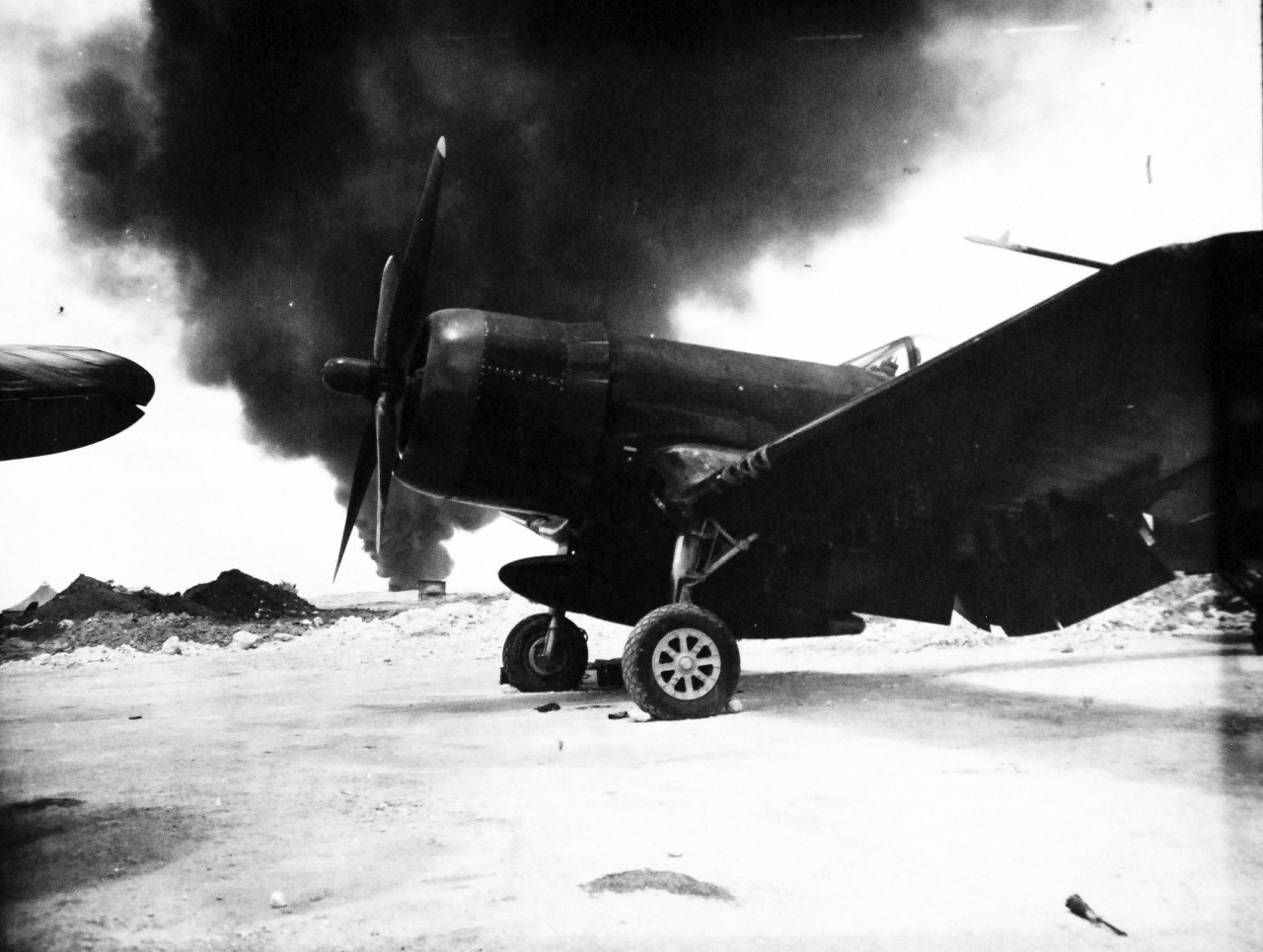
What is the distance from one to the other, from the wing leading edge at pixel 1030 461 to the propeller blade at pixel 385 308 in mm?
2104

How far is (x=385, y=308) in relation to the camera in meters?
4.84

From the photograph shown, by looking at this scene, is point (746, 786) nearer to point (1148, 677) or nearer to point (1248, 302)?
point (1248, 302)

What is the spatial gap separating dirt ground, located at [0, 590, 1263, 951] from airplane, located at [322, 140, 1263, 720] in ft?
2.29

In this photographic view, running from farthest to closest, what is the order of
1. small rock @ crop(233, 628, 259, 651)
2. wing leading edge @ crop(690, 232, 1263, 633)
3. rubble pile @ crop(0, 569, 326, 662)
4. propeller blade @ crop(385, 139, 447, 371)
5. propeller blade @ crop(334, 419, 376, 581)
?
small rock @ crop(233, 628, 259, 651), rubble pile @ crop(0, 569, 326, 662), propeller blade @ crop(334, 419, 376, 581), propeller blade @ crop(385, 139, 447, 371), wing leading edge @ crop(690, 232, 1263, 633)

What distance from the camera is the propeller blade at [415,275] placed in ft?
14.2

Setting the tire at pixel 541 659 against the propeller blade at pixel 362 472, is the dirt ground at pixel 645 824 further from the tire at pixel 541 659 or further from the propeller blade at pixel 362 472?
the propeller blade at pixel 362 472

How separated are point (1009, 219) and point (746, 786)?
170 inches

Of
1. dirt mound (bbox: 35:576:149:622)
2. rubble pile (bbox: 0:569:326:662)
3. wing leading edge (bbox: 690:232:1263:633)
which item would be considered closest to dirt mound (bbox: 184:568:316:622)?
rubble pile (bbox: 0:569:326:662)

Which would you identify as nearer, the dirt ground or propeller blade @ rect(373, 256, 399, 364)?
the dirt ground

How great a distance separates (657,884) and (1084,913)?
0.80 metres

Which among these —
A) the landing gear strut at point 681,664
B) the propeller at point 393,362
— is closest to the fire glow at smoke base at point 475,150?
the propeller at point 393,362

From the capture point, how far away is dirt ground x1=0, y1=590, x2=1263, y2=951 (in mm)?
1406

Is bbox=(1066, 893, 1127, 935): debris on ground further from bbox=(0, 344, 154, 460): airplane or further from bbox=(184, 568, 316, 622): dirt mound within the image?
→ bbox=(184, 568, 316, 622): dirt mound

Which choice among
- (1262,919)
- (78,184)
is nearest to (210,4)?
(78,184)
